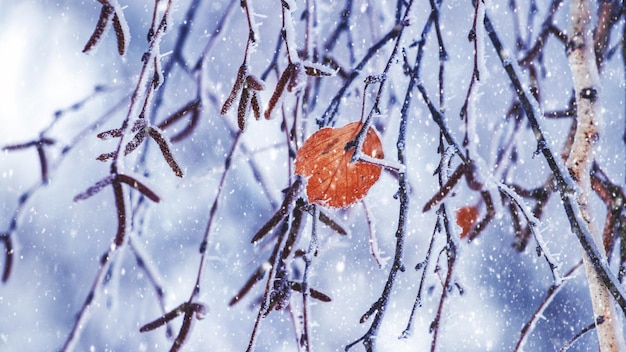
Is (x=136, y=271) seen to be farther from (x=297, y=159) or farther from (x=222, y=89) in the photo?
(x=297, y=159)

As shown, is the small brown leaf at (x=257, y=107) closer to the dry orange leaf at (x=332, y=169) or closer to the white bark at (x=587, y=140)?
the dry orange leaf at (x=332, y=169)

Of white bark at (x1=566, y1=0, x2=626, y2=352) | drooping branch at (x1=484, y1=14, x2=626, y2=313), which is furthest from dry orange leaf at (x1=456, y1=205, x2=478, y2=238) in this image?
drooping branch at (x1=484, y1=14, x2=626, y2=313)

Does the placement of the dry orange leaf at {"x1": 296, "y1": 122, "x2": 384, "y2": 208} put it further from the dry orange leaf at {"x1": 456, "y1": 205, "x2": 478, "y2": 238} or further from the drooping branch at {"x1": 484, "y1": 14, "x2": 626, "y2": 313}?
the dry orange leaf at {"x1": 456, "y1": 205, "x2": 478, "y2": 238}

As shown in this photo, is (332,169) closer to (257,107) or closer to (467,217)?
(257,107)

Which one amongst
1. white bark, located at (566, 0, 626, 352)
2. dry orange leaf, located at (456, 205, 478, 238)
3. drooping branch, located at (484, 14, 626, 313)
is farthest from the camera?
dry orange leaf, located at (456, 205, 478, 238)

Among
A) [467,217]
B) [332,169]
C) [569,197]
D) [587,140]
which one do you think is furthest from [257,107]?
[467,217]

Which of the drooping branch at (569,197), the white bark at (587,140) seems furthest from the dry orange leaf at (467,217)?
the drooping branch at (569,197)
